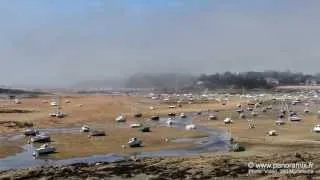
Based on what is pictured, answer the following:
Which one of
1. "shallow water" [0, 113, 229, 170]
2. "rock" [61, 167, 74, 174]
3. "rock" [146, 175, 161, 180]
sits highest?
"rock" [146, 175, 161, 180]

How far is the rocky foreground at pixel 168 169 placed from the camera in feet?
132

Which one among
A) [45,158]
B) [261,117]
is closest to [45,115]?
[261,117]

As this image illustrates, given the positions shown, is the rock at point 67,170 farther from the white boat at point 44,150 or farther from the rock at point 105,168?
the white boat at point 44,150

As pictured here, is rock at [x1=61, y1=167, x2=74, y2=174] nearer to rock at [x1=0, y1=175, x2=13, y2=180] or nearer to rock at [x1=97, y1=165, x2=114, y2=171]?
rock at [x1=97, y1=165, x2=114, y2=171]

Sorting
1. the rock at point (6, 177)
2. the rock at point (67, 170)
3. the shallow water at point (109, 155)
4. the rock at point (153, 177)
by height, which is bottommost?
the shallow water at point (109, 155)

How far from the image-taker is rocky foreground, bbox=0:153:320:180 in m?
40.3

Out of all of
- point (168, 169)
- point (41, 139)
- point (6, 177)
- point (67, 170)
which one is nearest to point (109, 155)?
point (67, 170)

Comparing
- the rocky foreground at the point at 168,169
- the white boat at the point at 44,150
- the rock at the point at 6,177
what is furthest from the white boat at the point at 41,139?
the rock at the point at 6,177

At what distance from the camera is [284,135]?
72625mm

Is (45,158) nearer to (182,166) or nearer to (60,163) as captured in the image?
(60,163)

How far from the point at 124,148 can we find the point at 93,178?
20957 millimetres

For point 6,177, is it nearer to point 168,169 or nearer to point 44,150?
point 168,169

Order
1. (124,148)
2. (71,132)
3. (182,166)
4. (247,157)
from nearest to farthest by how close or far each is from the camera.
→ (182,166) → (247,157) → (124,148) → (71,132)

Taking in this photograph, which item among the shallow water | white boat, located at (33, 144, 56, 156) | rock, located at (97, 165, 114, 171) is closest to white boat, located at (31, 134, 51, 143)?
the shallow water
